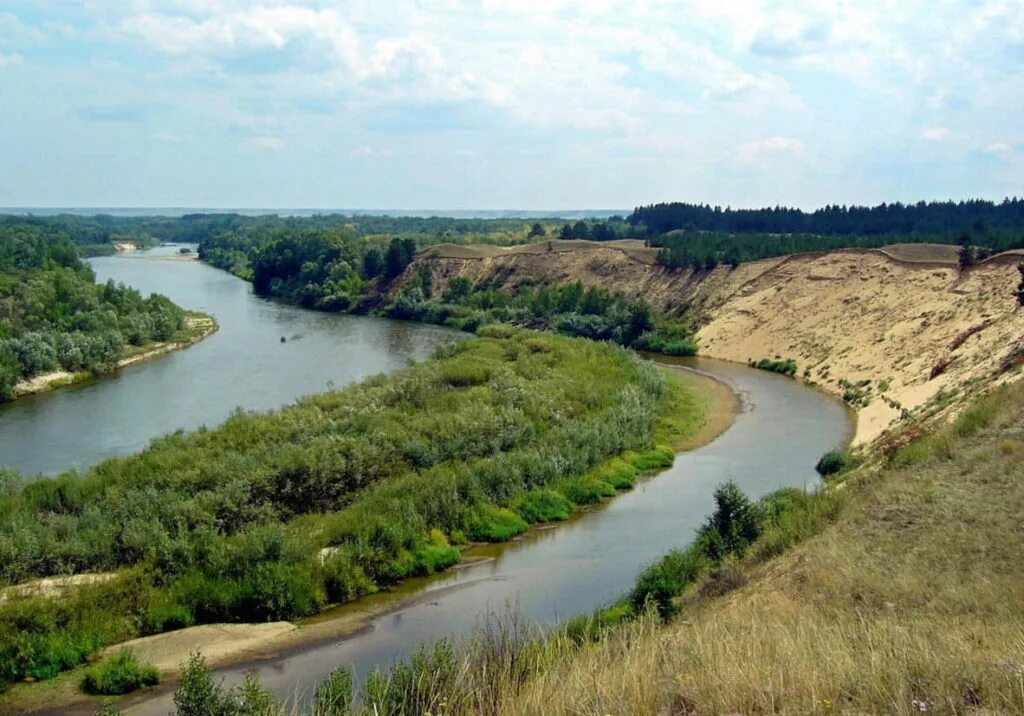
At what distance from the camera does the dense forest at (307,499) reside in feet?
50.6

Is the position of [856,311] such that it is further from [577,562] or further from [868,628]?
[868,628]

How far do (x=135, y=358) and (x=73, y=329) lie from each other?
3.80 m

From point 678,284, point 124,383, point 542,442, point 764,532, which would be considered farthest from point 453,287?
point 764,532

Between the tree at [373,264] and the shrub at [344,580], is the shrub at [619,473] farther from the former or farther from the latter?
the tree at [373,264]

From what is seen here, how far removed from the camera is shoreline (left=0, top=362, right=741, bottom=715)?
1278cm

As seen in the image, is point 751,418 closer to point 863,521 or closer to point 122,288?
point 863,521

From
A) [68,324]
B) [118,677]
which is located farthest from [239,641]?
[68,324]

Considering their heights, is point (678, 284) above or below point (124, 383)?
above

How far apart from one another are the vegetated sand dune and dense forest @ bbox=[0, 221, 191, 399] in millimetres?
26873

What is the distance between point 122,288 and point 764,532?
49.6m

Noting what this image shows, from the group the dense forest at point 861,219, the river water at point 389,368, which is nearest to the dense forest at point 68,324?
the river water at point 389,368

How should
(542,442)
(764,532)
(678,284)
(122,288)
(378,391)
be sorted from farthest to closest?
1. (678,284)
2. (122,288)
3. (378,391)
4. (542,442)
5. (764,532)

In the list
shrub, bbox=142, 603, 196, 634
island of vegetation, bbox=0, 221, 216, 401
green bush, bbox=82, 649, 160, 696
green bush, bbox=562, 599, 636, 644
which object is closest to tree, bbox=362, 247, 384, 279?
island of vegetation, bbox=0, 221, 216, 401

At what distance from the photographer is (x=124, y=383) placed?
133 feet
